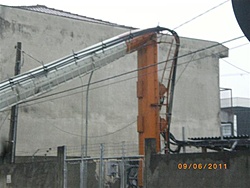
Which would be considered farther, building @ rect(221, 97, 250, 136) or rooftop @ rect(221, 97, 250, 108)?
rooftop @ rect(221, 97, 250, 108)

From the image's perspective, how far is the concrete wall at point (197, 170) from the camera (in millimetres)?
10366

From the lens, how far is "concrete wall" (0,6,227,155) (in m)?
25.1

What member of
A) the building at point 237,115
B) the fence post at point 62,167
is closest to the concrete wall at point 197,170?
the fence post at point 62,167

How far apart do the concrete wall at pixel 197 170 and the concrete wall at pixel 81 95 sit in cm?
1345

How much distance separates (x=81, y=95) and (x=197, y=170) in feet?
53.9

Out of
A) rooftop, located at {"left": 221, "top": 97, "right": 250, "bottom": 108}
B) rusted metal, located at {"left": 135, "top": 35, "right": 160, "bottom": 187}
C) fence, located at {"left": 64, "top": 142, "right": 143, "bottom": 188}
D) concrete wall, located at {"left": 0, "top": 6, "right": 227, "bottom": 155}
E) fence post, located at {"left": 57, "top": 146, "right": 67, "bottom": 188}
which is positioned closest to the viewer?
fence, located at {"left": 64, "top": 142, "right": 143, "bottom": 188}

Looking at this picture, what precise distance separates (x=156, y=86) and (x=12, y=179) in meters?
7.08

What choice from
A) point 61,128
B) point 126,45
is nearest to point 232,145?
point 126,45

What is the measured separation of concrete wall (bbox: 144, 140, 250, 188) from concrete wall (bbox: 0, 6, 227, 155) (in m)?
13.4

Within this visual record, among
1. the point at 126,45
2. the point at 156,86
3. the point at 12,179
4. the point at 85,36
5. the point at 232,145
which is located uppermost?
the point at 85,36

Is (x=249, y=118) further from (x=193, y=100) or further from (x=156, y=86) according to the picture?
(x=156, y=86)

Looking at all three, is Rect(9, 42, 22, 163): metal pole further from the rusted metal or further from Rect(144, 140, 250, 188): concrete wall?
Rect(144, 140, 250, 188): concrete wall

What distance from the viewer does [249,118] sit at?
37.8 m

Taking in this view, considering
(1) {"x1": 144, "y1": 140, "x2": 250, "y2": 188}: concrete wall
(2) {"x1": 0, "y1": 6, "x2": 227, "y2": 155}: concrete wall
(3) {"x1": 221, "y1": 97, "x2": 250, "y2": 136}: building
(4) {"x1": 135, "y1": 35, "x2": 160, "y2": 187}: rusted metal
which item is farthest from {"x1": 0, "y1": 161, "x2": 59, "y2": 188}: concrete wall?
(3) {"x1": 221, "y1": 97, "x2": 250, "y2": 136}: building
